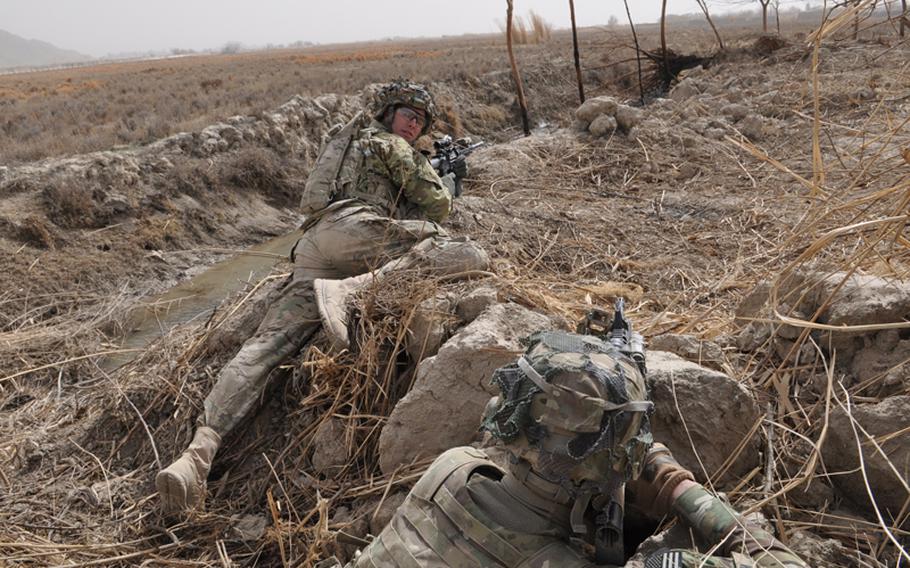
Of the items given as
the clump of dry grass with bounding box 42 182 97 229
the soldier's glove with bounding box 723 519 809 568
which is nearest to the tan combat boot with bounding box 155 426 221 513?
the soldier's glove with bounding box 723 519 809 568

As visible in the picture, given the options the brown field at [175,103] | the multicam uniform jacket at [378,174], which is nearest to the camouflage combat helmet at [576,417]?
the multicam uniform jacket at [378,174]

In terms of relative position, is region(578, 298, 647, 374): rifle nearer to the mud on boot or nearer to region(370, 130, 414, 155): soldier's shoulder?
the mud on boot

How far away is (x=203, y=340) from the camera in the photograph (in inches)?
163

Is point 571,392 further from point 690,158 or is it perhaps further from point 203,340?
point 690,158

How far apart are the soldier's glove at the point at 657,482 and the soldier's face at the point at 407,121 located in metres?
3.06

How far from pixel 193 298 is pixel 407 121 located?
4.20 metres

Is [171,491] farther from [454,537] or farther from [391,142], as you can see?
[391,142]

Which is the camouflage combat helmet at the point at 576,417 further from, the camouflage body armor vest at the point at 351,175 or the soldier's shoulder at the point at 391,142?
the soldier's shoulder at the point at 391,142

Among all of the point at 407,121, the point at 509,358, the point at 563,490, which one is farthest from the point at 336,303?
the point at 563,490

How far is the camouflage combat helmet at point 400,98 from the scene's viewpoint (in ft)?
14.6

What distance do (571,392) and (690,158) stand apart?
6.77 metres

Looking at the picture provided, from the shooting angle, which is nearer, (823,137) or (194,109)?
(823,137)

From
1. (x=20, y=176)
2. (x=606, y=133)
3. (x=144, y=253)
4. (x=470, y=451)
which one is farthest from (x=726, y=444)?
(x=20, y=176)

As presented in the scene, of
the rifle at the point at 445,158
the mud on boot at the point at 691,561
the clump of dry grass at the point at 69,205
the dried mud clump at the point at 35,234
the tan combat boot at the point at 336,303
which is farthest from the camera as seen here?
the clump of dry grass at the point at 69,205
